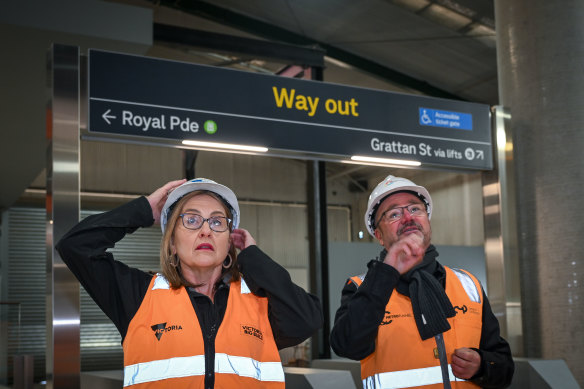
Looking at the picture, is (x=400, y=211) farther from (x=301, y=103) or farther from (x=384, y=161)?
(x=384, y=161)

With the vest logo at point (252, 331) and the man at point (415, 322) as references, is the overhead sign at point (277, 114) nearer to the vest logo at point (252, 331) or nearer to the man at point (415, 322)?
the man at point (415, 322)

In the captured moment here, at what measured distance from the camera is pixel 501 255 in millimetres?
7664

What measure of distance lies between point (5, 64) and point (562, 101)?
236 inches

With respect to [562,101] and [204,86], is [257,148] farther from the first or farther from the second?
[562,101]

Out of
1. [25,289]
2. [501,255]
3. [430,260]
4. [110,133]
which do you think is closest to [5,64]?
[110,133]

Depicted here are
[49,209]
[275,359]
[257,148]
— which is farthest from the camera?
[257,148]

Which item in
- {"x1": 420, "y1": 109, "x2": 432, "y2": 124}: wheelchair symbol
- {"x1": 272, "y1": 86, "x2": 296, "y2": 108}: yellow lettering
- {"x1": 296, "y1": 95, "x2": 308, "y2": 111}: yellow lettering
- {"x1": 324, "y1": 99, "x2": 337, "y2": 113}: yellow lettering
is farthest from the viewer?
{"x1": 420, "y1": 109, "x2": 432, "y2": 124}: wheelchair symbol

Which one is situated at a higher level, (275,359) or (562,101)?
(562,101)

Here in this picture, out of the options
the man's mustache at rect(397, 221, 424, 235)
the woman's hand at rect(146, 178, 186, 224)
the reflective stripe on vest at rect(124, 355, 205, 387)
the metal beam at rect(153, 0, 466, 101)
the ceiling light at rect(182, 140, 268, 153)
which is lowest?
the reflective stripe on vest at rect(124, 355, 205, 387)

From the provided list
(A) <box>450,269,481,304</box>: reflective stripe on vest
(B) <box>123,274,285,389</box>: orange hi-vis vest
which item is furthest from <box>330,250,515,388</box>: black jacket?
(B) <box>123,274,285,389</box>: orange hi-vis vest

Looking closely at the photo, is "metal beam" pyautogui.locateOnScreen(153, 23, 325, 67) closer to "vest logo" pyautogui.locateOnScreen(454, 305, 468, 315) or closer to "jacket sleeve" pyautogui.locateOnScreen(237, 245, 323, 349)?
"vest logo" pyautogui.locateOnScreen(454, 305, 468, 315)

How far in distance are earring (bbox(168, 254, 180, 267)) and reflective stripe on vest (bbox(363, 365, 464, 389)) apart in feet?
3.41

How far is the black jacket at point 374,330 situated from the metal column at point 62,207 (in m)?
2.92

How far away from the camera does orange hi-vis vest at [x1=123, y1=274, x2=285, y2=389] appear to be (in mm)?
2623
